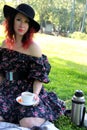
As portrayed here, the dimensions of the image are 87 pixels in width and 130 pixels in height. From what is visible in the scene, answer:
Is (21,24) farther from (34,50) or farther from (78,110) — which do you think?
(78,110)

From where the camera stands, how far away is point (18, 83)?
379cm

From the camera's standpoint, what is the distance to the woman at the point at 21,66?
12.0 ft

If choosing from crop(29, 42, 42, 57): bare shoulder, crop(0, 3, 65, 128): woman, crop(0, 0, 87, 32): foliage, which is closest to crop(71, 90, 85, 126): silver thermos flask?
crop(0, 3, 65, 128): woman

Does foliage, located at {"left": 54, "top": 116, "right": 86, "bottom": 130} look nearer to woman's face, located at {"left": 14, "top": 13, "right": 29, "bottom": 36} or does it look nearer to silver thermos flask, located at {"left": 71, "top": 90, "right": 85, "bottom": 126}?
silver thermos flask, located at {"left": 71, "top": 90, "right": 85, "bottom": 126}

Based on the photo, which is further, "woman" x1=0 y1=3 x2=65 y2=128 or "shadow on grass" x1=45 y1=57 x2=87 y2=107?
"shadow on grass" x1=45 y1=57 x2=87 y2=107

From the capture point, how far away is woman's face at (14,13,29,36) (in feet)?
12.0

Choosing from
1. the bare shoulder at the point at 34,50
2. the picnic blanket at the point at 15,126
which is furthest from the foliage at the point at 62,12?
the picnic blanket at the point at 15,126

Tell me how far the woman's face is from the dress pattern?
25 cm

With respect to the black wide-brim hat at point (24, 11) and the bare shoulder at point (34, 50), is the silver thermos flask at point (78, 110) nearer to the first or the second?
the bare shoulder at point (34, 50)

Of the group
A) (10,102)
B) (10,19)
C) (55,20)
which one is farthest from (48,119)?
(55,20)

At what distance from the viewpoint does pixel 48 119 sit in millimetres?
3697

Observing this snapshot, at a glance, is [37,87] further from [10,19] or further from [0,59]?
[10,19]

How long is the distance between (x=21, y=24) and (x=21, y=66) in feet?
1.53

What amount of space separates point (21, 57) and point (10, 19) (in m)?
0.44
